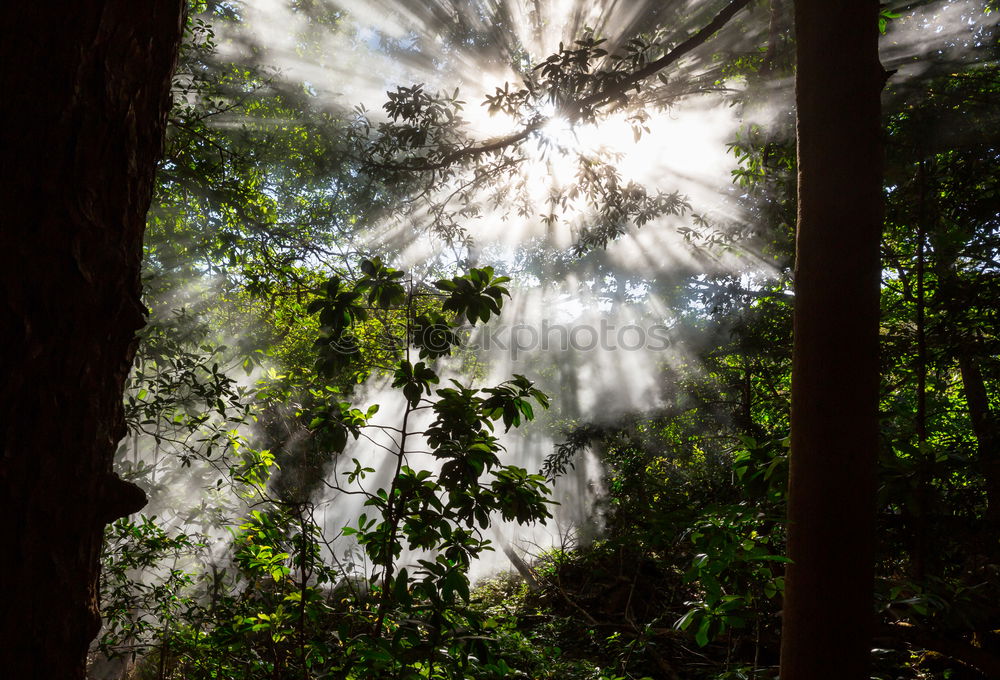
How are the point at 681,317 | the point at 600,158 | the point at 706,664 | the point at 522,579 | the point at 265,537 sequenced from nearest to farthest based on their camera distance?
the point at 265,537 → the point at 706,664 → the point at 600,158 → the point at 522,579 → the point at 681,317

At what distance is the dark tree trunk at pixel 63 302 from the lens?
2.41ft

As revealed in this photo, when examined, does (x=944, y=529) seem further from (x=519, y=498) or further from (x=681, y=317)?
(x=681, y=317)

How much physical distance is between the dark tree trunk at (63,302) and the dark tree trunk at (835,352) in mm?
1685

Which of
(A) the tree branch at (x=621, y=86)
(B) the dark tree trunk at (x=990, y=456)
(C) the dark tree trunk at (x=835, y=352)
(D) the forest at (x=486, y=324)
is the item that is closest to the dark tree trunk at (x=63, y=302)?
(D) the forest at (x=486, y=324)

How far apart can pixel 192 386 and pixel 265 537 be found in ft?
7.27

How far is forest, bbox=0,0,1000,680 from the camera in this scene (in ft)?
2.72

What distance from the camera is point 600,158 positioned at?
16.3 ft

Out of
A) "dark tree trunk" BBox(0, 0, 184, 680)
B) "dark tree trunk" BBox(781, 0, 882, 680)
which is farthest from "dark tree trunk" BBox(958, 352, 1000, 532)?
"dark tree trunk" BBox(0, 0, 184, 680)

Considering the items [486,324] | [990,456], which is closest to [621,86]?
[486,324]

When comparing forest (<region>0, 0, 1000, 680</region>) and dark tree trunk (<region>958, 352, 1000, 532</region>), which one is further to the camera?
dark tree trunk (<region>958, 352, 1000, 532</region>)

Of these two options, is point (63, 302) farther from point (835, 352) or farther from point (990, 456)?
point (990, 456)

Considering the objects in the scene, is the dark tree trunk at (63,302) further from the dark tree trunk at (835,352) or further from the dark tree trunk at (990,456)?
the dark tree trunk at (990,456)

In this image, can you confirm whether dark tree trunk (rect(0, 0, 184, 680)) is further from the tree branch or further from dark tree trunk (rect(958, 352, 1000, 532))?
dark tree trunk (rect(958, 352, 1000, 532))

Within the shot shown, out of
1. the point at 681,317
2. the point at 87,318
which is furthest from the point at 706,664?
the point at 681,317
